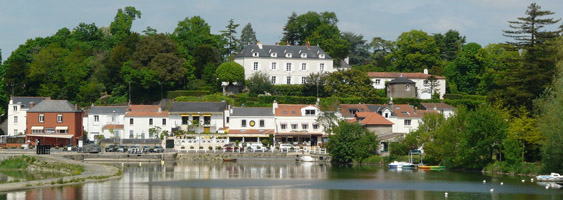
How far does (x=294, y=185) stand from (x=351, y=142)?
2161 centimetres

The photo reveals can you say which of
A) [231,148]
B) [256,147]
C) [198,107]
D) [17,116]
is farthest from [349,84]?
[17,116]

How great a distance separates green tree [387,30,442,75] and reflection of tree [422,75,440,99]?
8.52m

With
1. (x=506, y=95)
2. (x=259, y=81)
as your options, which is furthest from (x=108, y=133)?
(x=506, y=95)

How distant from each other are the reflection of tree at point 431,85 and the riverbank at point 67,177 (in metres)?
49.0

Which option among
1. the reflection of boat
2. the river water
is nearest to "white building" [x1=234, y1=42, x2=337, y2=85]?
the river water

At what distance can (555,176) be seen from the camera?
5931 cm

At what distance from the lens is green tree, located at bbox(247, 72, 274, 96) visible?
10250cm

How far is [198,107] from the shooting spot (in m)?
93.9

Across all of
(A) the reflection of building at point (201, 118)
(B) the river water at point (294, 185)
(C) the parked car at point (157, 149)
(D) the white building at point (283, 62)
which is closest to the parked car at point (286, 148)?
(A) the reflection of building at point (201, 118)

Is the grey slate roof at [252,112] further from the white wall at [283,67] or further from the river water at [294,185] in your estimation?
the river water at [294,185]

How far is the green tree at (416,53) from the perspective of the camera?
11700 cm

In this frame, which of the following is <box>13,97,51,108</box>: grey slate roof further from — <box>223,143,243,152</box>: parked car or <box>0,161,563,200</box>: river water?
<box>0,161,563,200</box>: river water

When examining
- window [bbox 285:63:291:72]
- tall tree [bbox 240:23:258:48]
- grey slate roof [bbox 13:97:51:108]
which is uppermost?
tall tree [bbox 240:23:258:48]

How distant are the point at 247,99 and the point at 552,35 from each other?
3756 cm
